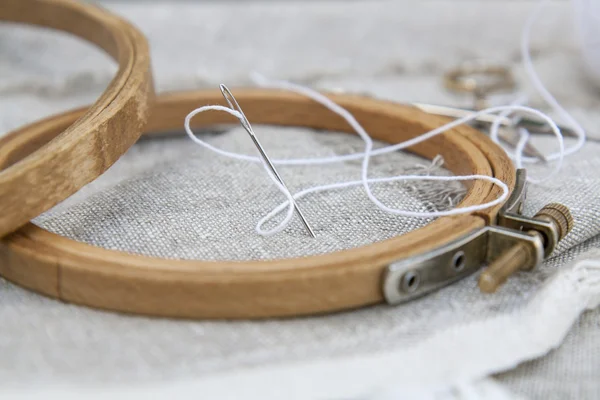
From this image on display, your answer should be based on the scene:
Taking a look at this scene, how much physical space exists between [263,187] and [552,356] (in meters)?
0.28

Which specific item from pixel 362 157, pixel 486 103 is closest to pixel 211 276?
pixel 362 157

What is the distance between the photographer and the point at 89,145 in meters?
0.53

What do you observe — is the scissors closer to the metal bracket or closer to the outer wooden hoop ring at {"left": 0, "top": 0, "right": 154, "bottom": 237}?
the metal bracket

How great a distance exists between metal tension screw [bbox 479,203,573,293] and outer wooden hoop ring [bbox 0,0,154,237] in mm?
298

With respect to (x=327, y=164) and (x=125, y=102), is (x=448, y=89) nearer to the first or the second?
(x=327, y=164)

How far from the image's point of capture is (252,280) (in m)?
0.46

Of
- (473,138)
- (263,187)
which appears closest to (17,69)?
(263,187)

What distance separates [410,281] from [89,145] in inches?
10.1

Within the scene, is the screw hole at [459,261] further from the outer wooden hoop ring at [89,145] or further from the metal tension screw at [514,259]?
the outer wooden hoop ring at [89,145]

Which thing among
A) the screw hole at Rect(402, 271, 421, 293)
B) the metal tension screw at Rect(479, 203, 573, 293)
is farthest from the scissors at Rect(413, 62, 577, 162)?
the screw hole at Rect(402, 271, 421, 293)

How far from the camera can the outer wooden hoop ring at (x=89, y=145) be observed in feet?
1.63

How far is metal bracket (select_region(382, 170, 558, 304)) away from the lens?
475mm

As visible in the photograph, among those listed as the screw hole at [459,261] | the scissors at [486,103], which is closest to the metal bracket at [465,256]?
the screw hole at [459,261]

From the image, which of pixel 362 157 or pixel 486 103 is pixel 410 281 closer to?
pixel 362 157
